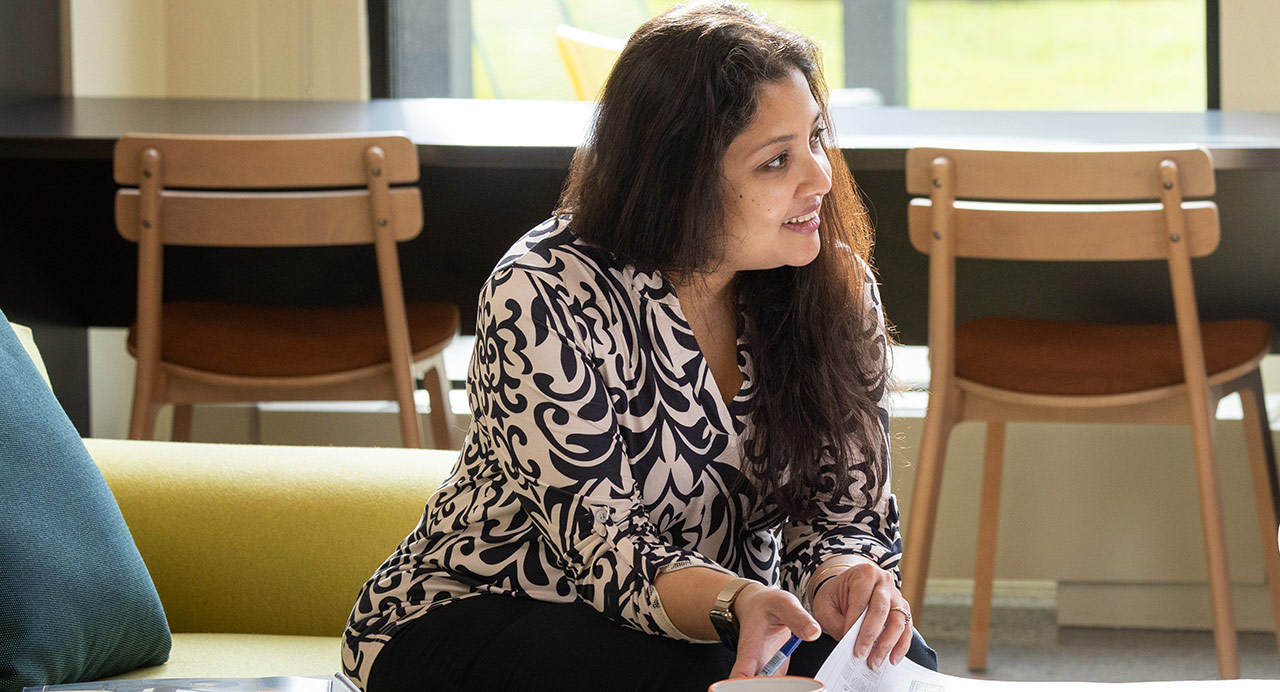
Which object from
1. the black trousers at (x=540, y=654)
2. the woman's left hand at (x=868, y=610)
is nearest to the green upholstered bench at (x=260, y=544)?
the black trousers at (x=540, y=654)

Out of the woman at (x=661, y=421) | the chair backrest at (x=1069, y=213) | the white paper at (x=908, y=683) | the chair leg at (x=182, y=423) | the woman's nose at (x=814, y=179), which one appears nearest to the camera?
the white paper at (x=908, y=683)

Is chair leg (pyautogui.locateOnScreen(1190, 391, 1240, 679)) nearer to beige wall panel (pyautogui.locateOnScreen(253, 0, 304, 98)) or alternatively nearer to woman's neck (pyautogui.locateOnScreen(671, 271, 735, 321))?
woman's neck (pyautogui.locateOnScreen(671, 271, 735, 321))

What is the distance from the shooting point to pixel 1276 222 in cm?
255

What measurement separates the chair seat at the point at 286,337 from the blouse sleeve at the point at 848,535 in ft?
3.80

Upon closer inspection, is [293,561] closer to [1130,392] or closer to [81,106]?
[1130,392]

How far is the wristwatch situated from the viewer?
43.1 inches

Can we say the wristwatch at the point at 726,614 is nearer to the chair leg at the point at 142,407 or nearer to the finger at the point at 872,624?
the finger at the point at 872,624

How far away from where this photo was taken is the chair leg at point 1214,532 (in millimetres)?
2129

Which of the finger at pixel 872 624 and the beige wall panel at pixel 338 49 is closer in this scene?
the finger at pixel 872 624

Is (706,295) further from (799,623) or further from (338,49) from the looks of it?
(338,49)

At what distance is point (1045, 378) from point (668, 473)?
3.64 ft

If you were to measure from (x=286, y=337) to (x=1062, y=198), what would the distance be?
1262 mm

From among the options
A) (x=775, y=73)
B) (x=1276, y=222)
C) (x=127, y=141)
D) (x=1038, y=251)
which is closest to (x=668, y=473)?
(x=775, y=73)

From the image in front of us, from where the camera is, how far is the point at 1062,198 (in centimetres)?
206
